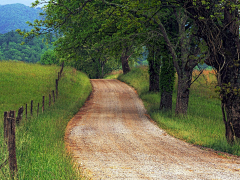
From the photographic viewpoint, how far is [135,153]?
352 inches

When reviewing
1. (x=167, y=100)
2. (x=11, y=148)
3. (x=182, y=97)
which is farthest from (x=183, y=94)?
(x=11, y=148)

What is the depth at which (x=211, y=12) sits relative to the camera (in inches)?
394

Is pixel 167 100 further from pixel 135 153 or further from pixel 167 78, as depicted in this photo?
pixel 135 153

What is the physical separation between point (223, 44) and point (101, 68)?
147ft

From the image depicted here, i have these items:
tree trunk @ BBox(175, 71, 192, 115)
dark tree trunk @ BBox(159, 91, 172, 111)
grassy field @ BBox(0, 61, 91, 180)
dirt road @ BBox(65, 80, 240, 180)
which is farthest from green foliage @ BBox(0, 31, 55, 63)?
dirt road @ BBox(65, 80, 240, 180)

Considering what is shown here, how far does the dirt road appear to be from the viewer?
692cm

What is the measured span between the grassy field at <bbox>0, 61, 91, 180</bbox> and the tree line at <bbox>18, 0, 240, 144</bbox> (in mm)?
4137

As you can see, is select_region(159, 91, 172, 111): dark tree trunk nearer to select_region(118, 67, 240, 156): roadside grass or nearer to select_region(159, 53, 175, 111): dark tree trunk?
select_region(159, 53, 175, 111): dark tree trunk

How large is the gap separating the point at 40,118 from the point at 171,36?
9430 mm

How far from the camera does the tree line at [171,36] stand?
9.86 metres

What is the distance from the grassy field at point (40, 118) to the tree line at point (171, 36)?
13.6ft

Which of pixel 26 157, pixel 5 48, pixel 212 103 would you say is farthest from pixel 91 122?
pixel 5 48

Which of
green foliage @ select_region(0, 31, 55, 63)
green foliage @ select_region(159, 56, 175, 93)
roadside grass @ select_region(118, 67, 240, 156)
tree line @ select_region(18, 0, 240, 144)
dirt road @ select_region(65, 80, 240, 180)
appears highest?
green foliage @ select_region(0, 31, 55, 63)

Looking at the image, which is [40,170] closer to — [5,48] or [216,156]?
[216,156]
